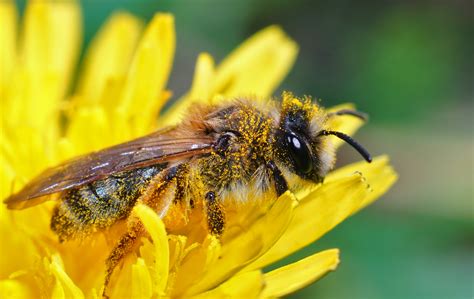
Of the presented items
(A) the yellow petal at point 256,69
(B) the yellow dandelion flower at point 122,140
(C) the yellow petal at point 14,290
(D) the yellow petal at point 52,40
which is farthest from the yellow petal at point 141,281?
(D) the yellow petal at point 52,40

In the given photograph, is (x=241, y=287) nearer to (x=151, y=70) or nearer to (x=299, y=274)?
(x=299, y=274)

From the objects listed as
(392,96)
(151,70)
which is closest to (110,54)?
(151,70)

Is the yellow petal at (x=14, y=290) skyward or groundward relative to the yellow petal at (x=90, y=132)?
groundward

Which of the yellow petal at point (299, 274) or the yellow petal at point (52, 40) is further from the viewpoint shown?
the yellow petal at point (52, 40)

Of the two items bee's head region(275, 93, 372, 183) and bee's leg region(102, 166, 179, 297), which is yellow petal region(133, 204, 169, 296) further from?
bee's head region(275, 93, 372, 183)

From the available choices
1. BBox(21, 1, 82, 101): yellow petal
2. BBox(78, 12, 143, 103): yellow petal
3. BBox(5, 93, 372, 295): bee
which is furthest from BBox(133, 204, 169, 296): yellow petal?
BBox(78, 12, 143, 103): yellow petal

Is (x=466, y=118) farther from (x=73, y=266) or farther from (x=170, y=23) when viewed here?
(x=73, y=266)

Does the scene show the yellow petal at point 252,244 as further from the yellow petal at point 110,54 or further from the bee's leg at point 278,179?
the yellow petal at point 110,54
